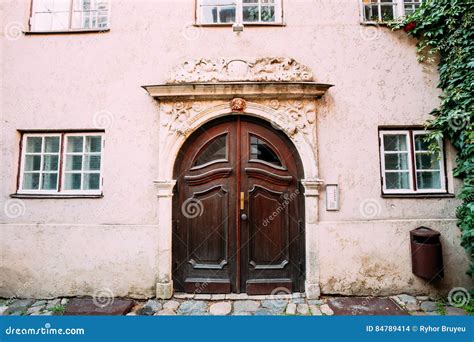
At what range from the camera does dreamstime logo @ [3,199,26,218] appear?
4.23 m

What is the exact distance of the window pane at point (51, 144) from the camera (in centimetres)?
438

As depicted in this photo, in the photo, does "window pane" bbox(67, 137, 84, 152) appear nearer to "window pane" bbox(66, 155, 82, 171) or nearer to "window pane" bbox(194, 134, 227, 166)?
"window pane" bbox(66, 155, 82, 171)

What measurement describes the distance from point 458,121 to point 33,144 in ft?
21.7

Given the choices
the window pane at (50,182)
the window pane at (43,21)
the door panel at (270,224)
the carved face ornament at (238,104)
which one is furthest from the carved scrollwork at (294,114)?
the window pane at (43,21)

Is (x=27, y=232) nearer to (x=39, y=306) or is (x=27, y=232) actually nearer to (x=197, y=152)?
(x=39, y=306)

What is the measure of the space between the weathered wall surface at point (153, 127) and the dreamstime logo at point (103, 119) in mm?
17

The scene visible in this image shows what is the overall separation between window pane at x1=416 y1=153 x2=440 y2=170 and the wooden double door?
74.0 inches

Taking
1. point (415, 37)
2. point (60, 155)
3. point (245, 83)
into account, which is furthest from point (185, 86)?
point (415, 37)

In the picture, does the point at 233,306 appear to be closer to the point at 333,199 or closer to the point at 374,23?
the point at 333,199

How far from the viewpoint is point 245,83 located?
4.02m

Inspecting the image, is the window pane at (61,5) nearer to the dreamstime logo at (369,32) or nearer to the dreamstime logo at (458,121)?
the dreamstime logo at (369,32)

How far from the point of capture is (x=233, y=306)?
149 inches

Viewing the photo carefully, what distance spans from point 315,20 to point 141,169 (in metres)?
3.64
